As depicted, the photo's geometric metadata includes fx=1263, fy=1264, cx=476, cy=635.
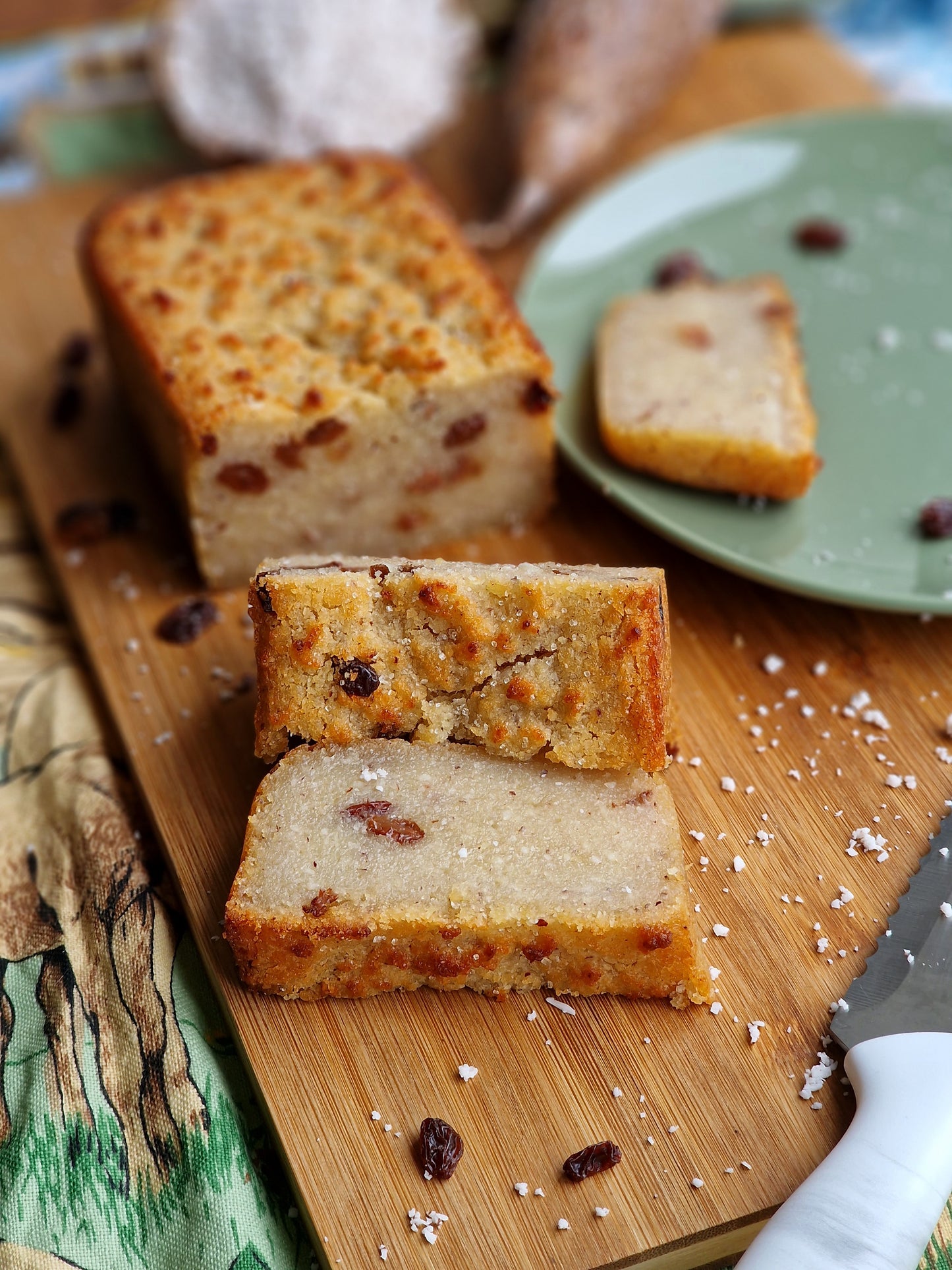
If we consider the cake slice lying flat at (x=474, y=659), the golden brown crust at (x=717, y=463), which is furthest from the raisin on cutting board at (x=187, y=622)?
the golden brown crust at (x=717, y=463)

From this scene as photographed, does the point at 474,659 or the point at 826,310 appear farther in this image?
the point at 826,310

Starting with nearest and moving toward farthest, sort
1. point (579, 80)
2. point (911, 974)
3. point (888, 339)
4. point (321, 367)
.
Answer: point (911, 974) < point (321, 367) < point (888, 339) < point (579, 80)

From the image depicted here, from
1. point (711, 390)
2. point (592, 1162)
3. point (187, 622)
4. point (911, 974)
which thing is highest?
point (711, 390)

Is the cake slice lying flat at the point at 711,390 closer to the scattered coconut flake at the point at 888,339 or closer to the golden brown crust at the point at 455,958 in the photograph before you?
the scattered coconut flake at the point at 888,339

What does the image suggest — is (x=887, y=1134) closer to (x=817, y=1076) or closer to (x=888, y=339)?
(x=817, y=1076)

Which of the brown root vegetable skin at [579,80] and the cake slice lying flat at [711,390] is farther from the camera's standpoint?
the brown root vegetable skin at [579,80]

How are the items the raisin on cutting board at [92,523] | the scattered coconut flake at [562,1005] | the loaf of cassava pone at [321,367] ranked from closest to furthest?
the scattered coconut flake at [562,1005] < the loaf of cassava pone at [321,367] < the raisin on cutting board at [92,523]

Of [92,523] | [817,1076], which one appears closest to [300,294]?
[92,523]
